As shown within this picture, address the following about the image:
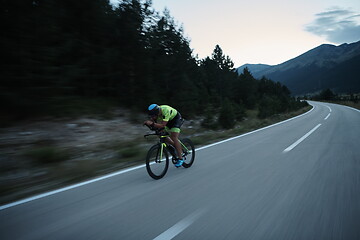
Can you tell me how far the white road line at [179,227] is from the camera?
2486 mm

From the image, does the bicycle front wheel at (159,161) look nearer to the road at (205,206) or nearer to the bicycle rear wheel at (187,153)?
the road at (205,206)

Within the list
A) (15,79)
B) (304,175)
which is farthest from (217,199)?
(15,79)

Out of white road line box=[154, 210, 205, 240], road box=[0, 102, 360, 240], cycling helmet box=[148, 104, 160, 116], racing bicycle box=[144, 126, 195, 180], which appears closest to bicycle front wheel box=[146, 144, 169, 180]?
racing bicycle box=[144, 126, 195, 180]

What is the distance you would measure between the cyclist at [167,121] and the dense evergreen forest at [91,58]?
7950 millimetres

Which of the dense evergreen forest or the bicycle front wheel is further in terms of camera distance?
the dense evergreen forest

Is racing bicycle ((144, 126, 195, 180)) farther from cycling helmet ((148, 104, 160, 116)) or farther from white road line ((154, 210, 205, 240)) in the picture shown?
white road line ((154, 210, 205, 240))

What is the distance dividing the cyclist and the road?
0.61m

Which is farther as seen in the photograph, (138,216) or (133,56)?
(133,56)

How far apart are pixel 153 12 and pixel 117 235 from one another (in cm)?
2163

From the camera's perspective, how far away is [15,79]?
9242mm

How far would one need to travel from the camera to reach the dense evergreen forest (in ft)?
30.6

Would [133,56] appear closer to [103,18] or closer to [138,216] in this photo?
[103,18]

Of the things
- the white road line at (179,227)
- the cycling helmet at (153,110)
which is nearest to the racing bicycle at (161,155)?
the cycling helmet at (153,110)

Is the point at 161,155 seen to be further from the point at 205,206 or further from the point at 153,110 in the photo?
the point at 205,206
